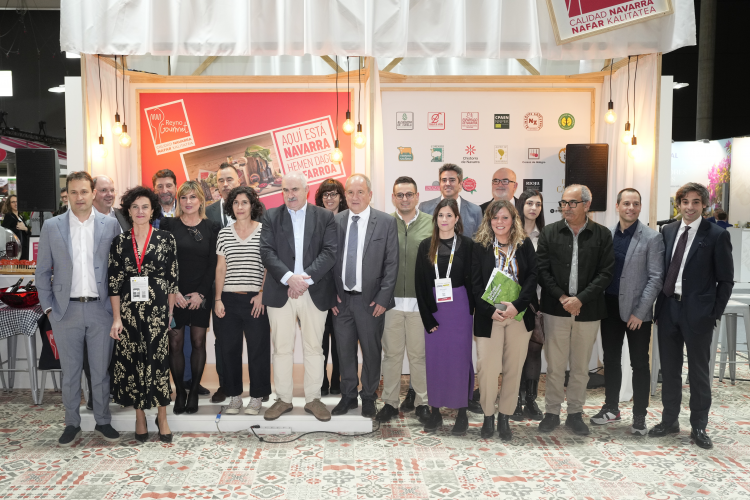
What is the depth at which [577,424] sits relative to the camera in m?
3.72

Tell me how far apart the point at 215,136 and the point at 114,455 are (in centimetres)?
374

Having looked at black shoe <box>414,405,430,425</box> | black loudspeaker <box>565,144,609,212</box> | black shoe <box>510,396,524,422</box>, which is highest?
black loudspeaker <box>565,144,609,212</box>

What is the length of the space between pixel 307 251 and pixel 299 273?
164 mm

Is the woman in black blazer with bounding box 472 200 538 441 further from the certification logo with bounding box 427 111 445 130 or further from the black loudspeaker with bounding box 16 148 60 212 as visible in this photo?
the black loudspeaker with bounding box 16 148 60 212

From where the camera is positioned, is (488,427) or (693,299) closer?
(693,299)

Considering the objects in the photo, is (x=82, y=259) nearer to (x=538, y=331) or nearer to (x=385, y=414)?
(x=385, y=414)

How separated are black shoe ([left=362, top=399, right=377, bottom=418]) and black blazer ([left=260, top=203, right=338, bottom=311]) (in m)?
0.74

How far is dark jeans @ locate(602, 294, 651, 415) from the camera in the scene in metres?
3.73

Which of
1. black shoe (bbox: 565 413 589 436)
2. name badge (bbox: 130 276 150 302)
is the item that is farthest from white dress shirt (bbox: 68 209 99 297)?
black shoe (bbox: 565 413 589 436)

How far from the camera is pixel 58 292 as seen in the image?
344cm

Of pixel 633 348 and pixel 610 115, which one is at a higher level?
pixel 610 115

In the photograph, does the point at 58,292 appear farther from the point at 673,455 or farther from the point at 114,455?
the point at 673,455

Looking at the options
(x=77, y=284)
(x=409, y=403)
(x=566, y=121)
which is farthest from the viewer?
(x=566, y=121)

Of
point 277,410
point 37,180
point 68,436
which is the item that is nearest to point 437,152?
point 277,410
